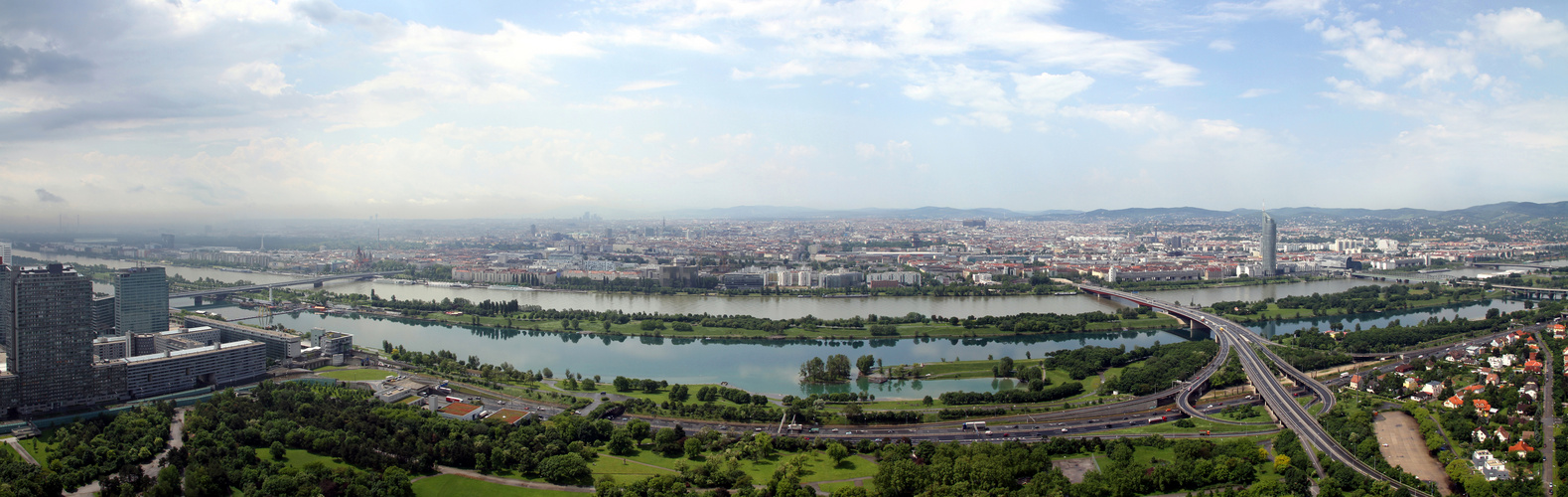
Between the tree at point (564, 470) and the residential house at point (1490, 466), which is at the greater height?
the residential house at point (1490, 466)

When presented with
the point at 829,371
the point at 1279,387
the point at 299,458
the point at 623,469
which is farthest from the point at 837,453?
the point at 1279,387

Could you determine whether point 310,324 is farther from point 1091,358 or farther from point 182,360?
point 1091,358

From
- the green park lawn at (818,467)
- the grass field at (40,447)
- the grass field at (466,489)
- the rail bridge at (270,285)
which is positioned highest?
the rail bridge at (270,285)

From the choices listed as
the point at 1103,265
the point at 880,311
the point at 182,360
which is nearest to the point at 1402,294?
the point at 1103,265

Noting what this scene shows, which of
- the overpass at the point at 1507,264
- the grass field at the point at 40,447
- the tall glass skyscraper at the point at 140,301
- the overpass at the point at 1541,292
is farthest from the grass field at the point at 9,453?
the overpass at the point at 1507,264

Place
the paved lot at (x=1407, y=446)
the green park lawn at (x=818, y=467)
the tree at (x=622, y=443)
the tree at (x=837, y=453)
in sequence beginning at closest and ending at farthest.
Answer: the paved lot at (x=1407, y=446), the green park lawn at (x=818, y=467), the tree at (x=837, y=453), the tree at (x=622, y=443)

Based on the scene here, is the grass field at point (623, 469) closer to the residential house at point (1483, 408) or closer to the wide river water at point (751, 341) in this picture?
the wide river water at point (751, 341)

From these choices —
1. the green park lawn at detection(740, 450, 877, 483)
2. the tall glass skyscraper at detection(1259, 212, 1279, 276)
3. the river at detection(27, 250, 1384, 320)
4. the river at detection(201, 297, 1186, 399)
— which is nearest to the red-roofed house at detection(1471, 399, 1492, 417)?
the river at detection(201, 297, 1186, 399)
